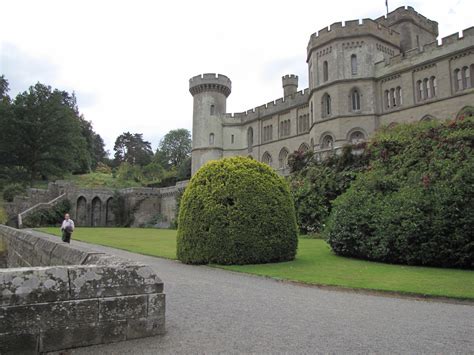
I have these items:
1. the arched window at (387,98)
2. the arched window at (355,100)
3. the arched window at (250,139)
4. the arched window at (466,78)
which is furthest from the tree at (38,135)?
the arched window at (466,78)

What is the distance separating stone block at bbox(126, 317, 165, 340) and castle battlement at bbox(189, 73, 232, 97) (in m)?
48.6

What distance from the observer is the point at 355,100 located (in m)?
35.9

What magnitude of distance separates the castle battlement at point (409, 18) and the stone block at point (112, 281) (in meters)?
43.2

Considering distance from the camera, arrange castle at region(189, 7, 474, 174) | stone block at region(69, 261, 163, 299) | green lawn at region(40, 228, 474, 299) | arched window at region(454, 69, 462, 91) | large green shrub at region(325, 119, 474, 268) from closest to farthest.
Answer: stone block at region(69, 261, 163, 299) < green lawn at region(40, 228, 474, 299) < large green shrub at region(325, 119, 474, 268) < arched window at region(454, 69, 462, 91) < castle at region(189, 7, 474, 174)

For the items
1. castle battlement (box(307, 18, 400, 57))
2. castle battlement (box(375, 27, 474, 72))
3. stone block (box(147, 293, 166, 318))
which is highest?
castle battlement (box(307, 18, 400, 57))

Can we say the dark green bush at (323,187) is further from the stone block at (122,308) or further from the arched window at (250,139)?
the arched window at (250,139)

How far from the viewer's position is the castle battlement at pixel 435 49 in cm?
2989

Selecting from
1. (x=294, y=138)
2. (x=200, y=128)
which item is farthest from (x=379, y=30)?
(x=200, y=128)

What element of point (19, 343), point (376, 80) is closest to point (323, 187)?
point (19, 343)

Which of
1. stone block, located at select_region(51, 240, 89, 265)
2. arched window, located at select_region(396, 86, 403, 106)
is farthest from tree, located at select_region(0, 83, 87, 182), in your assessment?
stone block, located at select_region(51, 240, 89, 265)

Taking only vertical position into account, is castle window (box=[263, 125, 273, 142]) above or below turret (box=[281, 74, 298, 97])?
below

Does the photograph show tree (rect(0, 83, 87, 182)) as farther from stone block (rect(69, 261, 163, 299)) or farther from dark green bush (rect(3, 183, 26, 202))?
stone block (rect(69, 261, 163, 299))

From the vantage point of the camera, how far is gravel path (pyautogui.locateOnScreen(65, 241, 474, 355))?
4.19 meters

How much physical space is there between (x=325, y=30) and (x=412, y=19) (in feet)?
36.2
